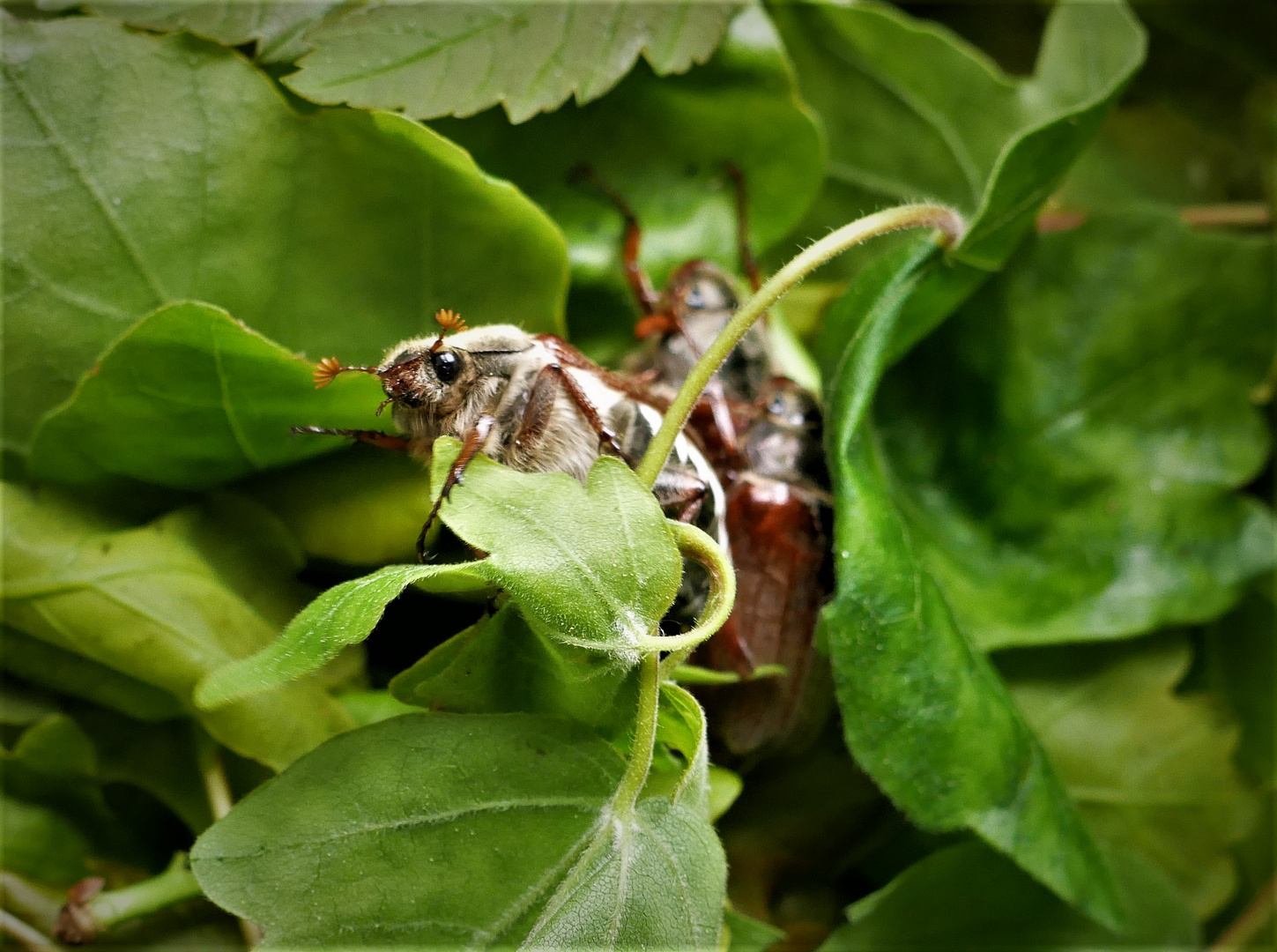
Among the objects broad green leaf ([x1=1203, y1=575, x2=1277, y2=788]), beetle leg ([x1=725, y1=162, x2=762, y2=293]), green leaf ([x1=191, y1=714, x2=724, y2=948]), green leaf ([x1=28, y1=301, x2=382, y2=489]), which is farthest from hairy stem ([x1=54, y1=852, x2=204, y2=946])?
broad green leaf ([x1=1203, y1=575, x2=1277, y2=788])

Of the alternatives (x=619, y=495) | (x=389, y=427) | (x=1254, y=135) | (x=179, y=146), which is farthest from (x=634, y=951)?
(x=1254, y=135)

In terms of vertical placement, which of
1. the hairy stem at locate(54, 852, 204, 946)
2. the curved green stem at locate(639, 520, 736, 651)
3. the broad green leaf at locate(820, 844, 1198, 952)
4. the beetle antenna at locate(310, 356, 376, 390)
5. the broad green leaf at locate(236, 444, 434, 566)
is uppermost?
the beetle antenna at locate(310, 356, 376, 390)

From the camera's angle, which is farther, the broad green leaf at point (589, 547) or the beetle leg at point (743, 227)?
the beetle leg at point (743, 227)

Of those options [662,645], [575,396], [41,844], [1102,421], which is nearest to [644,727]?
[662,645]

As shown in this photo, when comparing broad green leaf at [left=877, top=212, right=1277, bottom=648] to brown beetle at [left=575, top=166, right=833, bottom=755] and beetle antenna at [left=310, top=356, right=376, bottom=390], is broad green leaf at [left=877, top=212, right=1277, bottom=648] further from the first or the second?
beetle antenna at [left=310, top=356, right=376, bottom=390]

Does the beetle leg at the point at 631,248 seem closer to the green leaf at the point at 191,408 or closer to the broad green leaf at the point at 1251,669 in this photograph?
the green leaf at the point at 191,408

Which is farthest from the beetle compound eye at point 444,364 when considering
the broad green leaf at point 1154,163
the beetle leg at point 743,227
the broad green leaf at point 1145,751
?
the broad green leaf at point 1154,163

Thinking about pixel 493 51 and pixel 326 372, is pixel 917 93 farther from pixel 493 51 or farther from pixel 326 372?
pixel 326 372

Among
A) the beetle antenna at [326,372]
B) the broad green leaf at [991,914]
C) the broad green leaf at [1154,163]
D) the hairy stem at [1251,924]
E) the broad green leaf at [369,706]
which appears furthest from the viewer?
the broad green leaf at [1154,163]

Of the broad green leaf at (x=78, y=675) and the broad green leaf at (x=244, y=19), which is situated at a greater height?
the broad green leaf at (x=244, y=19)
